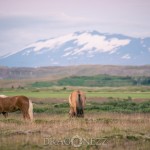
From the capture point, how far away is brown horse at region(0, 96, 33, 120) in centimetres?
2292

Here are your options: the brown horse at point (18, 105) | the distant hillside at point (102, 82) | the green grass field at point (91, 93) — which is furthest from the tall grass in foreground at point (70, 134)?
the distant hillside at point (102, 82)

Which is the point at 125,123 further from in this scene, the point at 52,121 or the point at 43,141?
the point at 43,141

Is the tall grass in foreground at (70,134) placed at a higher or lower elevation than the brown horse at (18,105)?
lower

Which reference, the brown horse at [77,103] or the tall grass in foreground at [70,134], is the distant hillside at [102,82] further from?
the tall grass in foreground at [70,134]

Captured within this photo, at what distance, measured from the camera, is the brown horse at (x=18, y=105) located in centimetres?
2292

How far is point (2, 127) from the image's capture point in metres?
18.6

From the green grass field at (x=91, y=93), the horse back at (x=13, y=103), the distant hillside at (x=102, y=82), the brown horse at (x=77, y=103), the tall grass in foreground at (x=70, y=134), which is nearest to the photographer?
the tall grass in foreground at (x=70, y=134)

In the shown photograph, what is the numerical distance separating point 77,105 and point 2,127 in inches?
298

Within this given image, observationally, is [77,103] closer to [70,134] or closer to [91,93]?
[70,134]

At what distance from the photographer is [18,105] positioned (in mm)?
23094

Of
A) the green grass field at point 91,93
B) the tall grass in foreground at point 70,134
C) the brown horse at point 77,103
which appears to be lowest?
the green grass field at point 91,93

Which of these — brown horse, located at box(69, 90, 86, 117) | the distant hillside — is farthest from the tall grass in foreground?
the distant hillside

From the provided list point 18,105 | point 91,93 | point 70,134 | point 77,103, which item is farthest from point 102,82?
point 70,134

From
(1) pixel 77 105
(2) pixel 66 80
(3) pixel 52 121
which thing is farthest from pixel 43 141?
(2) pixel 66 80
